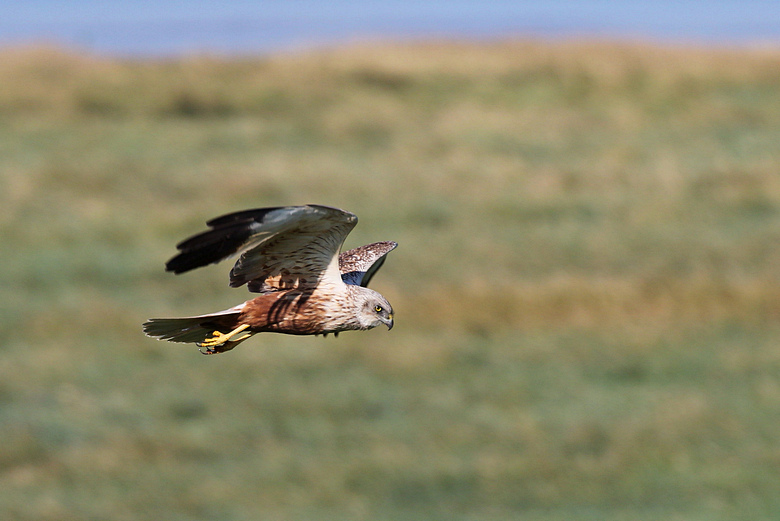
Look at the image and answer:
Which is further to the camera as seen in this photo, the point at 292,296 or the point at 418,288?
the point at 418,288

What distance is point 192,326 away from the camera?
570 cm

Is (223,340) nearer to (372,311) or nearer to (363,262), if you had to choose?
(372,311)

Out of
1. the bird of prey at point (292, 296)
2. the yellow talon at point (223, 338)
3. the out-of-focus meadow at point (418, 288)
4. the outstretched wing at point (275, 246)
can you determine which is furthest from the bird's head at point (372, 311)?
the out-of-focus meadow at point (418, 288)

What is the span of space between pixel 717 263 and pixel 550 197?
3.99 meters

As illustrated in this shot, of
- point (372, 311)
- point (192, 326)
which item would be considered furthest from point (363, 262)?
point (192, 326)

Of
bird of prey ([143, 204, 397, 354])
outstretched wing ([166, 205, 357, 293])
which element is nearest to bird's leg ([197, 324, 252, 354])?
bird of prey ([143, 204, 397, 354])

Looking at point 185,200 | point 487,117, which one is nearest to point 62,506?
point 185,200

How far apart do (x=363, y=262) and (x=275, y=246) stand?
123 centimetres

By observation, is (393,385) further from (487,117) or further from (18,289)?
(487,117)

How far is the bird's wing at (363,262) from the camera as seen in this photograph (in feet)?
20.6

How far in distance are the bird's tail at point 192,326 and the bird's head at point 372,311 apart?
596 mm

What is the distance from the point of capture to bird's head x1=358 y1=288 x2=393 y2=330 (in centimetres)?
546

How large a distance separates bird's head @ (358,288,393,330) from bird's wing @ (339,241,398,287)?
2.01ft

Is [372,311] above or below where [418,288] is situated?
below
